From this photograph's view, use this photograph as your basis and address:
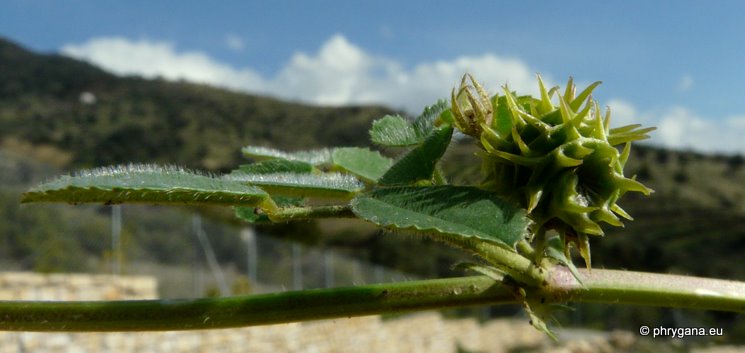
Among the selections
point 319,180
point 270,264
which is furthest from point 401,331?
point 319,180

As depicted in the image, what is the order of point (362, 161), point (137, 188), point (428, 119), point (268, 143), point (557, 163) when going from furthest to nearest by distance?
point (268, 143) → point (362, 161) → point (428, 119) → point (557, 163) → point (137, 188)

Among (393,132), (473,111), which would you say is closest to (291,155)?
(393,132)

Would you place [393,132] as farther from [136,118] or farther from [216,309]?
[136,118]

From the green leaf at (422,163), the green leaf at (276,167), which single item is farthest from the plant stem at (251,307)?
the green leaf at (276,167)

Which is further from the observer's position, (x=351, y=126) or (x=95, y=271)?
(x=351, y=126)

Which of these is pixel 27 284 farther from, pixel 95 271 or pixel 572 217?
pixel 572 217

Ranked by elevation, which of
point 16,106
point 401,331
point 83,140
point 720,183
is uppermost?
point 16,106
